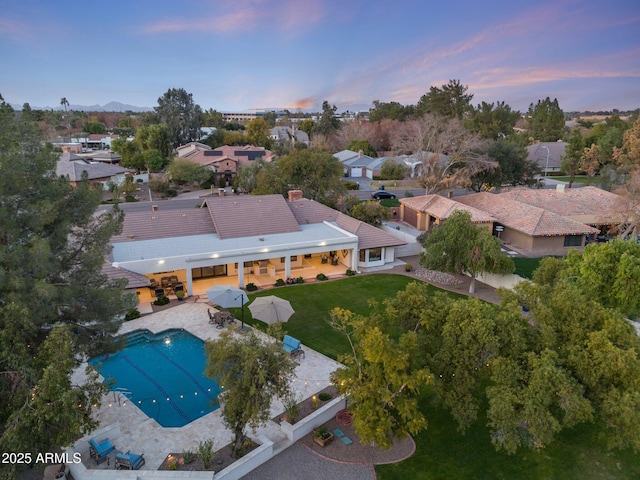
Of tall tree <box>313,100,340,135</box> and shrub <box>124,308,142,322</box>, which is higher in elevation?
tall tree <box>313,100,340,135</box>

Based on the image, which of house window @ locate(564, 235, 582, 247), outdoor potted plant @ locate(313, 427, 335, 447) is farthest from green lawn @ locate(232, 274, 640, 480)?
house window @ locate(564, 235, 582, 247)

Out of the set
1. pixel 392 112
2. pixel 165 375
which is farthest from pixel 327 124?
pixel 165 375

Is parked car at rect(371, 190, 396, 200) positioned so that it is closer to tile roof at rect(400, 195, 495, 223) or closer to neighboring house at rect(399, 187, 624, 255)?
neighboring house at rect(399, 187, 624, 255)

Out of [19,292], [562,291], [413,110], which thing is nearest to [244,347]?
[19,292]

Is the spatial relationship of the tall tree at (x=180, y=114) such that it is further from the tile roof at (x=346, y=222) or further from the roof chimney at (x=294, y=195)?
the tile roof at (x=346, y=222)

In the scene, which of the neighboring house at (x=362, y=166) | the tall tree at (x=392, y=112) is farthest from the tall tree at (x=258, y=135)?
the tall tree at (x=392, y=112)

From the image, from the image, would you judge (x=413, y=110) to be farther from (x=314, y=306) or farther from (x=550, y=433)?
(x=550, y=433)
